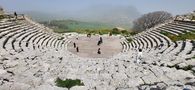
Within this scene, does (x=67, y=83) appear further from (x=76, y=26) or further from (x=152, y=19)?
(x=76, y=26)

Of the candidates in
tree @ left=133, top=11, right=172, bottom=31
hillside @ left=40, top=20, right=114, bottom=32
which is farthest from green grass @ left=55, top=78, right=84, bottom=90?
hillside @ left=40, top=20, right=114, bottom=32

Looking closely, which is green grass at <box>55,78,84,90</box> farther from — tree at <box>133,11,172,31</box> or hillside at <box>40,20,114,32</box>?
hillside at <box>40,20,114,32</box>

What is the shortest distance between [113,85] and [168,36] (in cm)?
2569

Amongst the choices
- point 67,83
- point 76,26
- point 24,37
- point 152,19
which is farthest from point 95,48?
point 76,26

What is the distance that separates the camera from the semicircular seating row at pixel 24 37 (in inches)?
1159

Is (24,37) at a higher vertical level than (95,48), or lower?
higher

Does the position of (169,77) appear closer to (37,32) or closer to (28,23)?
(37,32)

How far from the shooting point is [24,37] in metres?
34.1

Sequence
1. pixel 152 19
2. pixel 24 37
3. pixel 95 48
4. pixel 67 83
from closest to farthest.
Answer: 1. pixel 67 83
2. pixel 24 37
3. pixel 95 48
4. pixel 152 19

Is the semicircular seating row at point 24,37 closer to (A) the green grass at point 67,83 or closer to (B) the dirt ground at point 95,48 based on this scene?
(B) the dirt ground at point 95,48

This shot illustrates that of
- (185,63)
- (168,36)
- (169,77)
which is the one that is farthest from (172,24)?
(169,77)

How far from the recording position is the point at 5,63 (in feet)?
51.4

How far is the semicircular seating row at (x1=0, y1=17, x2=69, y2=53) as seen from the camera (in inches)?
1159

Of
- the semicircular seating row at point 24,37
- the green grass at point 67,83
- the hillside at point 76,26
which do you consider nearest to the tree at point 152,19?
the hillside at point 76,26
